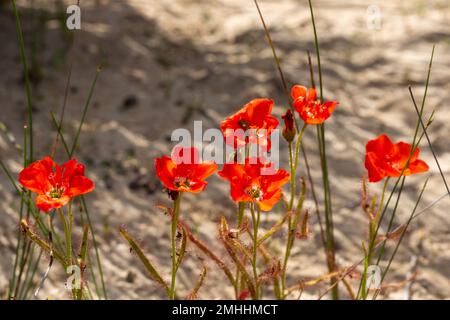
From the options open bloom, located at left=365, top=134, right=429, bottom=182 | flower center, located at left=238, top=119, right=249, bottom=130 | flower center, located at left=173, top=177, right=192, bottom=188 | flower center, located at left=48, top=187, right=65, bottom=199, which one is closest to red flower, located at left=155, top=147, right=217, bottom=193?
flower center, located at left=173, top=177, right=192, bottom=188

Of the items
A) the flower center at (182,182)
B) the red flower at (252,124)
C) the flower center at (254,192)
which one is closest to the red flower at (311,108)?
the red flower at (252,124)

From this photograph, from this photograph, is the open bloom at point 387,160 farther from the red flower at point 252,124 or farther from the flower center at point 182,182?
the flower center at point 182,182

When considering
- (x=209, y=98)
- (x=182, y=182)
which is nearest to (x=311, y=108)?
(x=182, y=182)

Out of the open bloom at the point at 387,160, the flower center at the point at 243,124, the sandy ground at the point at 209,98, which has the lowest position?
the open bloom at the point at 387,160

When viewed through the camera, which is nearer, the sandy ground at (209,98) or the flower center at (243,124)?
the flower center at (243,124)

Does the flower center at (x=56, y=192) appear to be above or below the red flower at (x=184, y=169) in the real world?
below

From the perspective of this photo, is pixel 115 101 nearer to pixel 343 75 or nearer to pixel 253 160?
pixel 343 75

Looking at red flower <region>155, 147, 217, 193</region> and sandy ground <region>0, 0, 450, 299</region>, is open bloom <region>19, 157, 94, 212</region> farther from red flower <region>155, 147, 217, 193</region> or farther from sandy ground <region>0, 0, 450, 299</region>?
sandy ground <region>0, 0, 450, 299</region>
